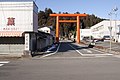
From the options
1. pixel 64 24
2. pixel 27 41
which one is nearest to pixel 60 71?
pixel 27 41

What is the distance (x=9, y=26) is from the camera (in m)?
33.4

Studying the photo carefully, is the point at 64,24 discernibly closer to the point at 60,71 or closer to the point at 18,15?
the point at 18,15

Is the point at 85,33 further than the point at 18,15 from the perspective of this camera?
Yes

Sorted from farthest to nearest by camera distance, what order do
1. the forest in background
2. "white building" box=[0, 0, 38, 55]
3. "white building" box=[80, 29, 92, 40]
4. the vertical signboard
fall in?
the forest in background < "white building" box=[80, 29, 92, 40] < "white building" box=[0, 0, 38, 55] < the vertical signboard

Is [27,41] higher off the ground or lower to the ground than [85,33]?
lower

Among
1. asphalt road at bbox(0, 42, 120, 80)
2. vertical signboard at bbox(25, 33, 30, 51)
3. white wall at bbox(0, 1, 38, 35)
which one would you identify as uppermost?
white wall at bbox(0, 1, 38, 35)

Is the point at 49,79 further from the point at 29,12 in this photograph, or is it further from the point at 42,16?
the point at 42,16

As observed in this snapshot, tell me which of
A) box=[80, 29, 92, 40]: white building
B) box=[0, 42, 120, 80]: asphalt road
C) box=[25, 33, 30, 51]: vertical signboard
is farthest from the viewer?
box=[80, 29, 92, 40]: white building

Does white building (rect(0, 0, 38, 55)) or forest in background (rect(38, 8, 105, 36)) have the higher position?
forest in background (rect(38, 8, 105, 36))

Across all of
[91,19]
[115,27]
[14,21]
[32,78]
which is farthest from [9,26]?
[91,19]

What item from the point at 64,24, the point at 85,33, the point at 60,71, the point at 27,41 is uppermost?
the point at 64,24

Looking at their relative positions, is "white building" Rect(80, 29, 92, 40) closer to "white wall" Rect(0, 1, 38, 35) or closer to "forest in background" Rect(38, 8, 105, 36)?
"forest in background" Rect(38, 8, 105, 36)

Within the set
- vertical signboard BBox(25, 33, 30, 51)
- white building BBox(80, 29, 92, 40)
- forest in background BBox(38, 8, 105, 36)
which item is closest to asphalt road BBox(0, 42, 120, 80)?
vertical signboard BBox(25, 33, 30, 51)

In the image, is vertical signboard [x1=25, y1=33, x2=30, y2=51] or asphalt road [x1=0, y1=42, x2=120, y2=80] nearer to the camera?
asphalt road [x1=0, y1=42, x2=120, y2=80]
